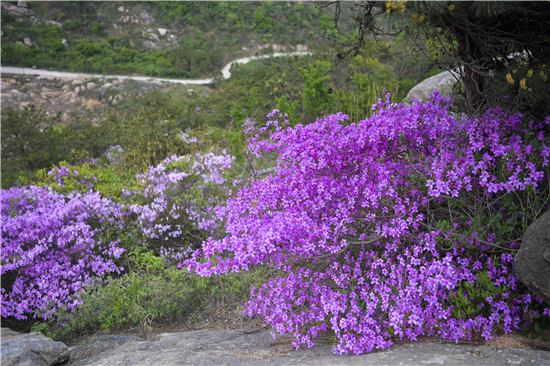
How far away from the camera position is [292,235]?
2818 millimetres

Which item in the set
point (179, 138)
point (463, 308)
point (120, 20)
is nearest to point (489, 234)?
point (463, 308)

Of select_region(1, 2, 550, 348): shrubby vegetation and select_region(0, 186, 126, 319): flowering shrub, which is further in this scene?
select_region(0, 186, 126, 319): flowering shrub

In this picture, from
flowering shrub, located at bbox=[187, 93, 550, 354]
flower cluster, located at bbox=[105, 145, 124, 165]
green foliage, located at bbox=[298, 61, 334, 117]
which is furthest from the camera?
flower cluster, located at bbox=[105, 145, 124, 165]

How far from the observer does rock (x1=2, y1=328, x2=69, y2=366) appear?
3.23 meters

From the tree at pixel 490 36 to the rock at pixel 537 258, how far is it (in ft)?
3.02

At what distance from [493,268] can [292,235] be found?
4.31ft

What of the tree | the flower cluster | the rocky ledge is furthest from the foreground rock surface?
the flower cluster

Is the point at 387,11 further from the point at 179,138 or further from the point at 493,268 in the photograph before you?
the point at 179,138

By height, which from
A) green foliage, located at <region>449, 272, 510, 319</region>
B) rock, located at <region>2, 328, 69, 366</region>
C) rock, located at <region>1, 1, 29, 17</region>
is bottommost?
rock, located at <region>2, 328, 69, 366</region>

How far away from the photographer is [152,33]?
28047 millimetres

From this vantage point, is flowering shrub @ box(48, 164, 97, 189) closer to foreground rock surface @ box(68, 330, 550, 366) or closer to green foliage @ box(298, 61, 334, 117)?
foreground rock surface @ box(68, 330, 550, 366)

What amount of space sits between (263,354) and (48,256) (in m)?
3.00

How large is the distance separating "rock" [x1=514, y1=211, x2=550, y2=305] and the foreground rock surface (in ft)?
1.32

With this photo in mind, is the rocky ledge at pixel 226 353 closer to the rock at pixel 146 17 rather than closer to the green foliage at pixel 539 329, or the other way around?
the green foliage at pixel 539 329
